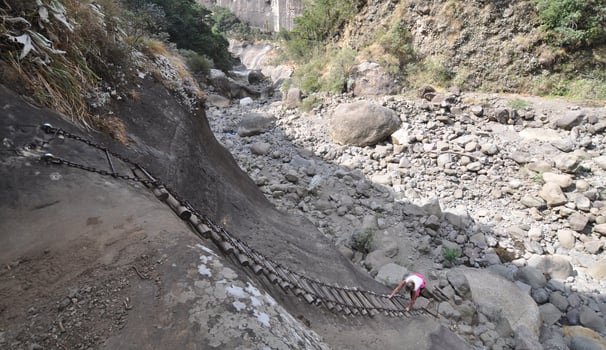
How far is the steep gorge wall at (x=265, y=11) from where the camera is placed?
39.8 metres

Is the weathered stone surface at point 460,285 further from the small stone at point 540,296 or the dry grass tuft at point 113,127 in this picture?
the dry grass tuft at point 113,127

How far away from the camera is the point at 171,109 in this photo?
357 centimetres

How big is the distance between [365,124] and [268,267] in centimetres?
671

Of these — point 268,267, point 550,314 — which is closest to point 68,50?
point 268,267

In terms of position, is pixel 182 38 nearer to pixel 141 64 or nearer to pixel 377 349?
pixel 141 64

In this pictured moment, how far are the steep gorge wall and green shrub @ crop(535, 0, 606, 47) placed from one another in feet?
111

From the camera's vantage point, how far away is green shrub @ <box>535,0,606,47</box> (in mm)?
9148

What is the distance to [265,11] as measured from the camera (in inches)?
1679

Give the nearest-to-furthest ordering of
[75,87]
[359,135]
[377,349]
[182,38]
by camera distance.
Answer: [75,87] < [377,349] < [359,135] < [182,38]

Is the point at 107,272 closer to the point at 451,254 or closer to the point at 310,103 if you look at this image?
the point at 451,254

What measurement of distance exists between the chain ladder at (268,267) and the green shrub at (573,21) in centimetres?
1010

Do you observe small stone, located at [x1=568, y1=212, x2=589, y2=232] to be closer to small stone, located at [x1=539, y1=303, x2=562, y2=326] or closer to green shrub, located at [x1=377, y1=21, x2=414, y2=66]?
small stone, located at [x1=539, y1=303, x2=562, y2=326]

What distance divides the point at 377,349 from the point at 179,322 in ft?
6.53

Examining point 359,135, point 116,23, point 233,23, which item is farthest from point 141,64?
point 233,23
